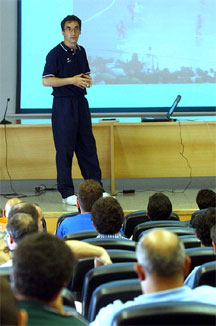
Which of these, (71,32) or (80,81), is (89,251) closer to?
(80,81)

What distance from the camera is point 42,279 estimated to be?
4.44 feet

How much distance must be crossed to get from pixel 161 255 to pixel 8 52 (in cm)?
585

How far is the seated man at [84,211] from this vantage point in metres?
3.04

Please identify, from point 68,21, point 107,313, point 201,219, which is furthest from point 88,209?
point 68,21

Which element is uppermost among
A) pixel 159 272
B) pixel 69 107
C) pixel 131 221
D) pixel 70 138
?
pixel 69 107

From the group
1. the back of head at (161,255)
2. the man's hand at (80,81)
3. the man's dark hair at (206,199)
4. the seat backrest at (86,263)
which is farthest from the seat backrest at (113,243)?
the man's hand at (80,81)

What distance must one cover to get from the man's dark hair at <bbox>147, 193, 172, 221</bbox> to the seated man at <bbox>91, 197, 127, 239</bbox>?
0.71 m

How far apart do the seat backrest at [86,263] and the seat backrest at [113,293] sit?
1.12 feet

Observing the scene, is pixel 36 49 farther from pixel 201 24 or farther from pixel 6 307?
pixel 6 307

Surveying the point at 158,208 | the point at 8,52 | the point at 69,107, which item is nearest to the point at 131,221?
the point at 158,208

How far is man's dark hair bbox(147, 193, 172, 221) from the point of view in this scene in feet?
11.0

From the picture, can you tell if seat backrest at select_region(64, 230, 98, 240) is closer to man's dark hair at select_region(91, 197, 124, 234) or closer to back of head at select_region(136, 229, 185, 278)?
man's dark hair at select_region(91, 197, 124, 234)

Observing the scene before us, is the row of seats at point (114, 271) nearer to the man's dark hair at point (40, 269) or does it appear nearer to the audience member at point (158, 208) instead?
the man's dark hair at point (40, 269)

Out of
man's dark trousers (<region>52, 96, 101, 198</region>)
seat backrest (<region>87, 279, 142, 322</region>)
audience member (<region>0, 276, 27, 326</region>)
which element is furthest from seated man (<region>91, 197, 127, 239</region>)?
man's dark trousers (<region>52, 96, 101, 198</region>)
